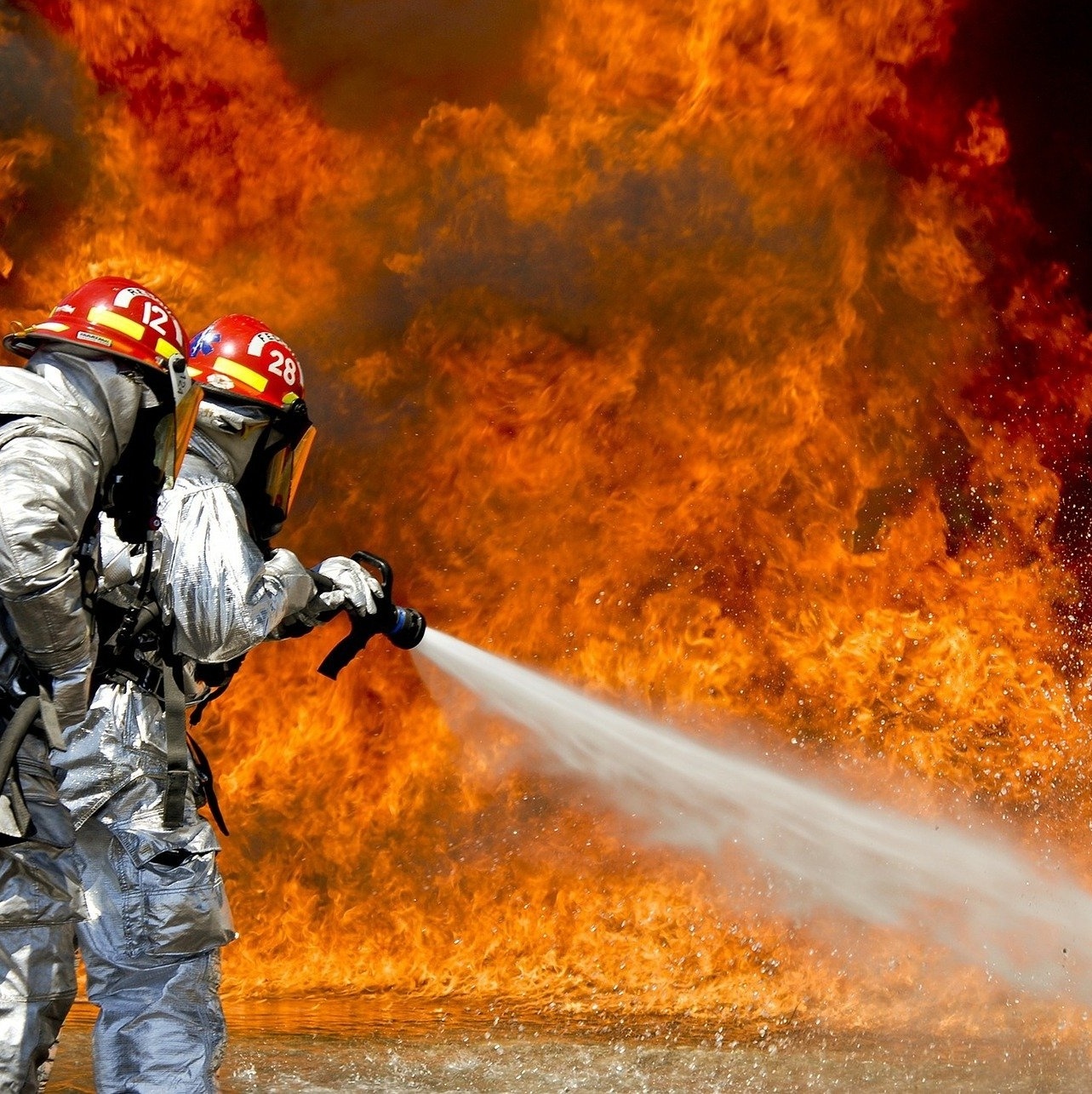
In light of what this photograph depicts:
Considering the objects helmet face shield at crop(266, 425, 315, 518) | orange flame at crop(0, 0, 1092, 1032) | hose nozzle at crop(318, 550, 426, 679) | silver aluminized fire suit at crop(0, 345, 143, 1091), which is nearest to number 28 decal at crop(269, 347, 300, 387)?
helmet face shield at crop(266, 425, 315, 518)

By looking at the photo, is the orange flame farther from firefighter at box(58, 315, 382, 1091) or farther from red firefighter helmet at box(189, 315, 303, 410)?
firefighter at box(58, 315, 382, 1091)

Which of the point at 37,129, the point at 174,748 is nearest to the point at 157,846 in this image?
the point at 174,748

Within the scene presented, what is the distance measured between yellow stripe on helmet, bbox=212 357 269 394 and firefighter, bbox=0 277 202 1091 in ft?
2.03

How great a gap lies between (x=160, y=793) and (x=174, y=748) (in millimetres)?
117

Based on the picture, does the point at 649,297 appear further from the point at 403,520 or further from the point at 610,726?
the point at 610,726

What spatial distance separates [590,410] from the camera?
815cm

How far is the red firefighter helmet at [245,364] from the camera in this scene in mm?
3885

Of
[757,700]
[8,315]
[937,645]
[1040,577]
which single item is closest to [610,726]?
[757,700]

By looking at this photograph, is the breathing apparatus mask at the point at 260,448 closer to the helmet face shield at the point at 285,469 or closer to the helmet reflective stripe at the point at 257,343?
the helmet face shield at the point at 285,469

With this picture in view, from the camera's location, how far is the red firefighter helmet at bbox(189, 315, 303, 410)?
388 centimetres

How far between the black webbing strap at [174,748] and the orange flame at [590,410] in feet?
13.9

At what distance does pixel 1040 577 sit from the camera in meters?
8.66

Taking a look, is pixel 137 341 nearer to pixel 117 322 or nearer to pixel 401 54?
pixel 117 322

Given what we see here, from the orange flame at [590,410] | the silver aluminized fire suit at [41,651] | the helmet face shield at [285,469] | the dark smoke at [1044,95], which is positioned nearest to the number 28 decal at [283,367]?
the helmet face shield at [285,469]
